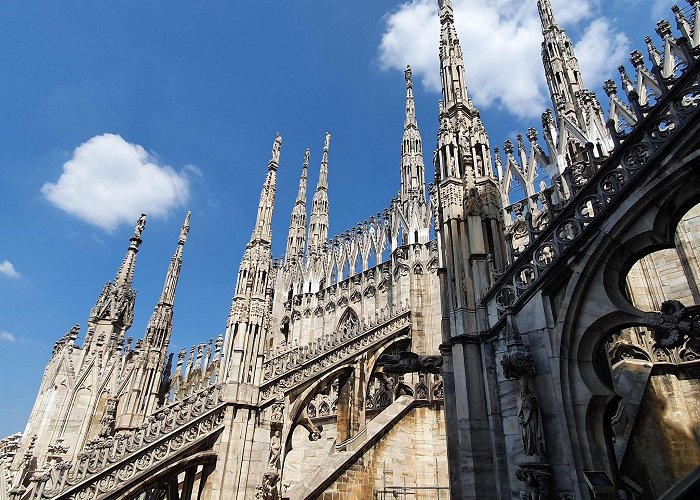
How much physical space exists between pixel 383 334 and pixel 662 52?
47.0 feet

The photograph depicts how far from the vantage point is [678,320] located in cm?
486

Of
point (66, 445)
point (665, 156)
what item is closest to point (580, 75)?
point (665, 156)

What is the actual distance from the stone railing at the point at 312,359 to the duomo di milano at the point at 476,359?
7 cm

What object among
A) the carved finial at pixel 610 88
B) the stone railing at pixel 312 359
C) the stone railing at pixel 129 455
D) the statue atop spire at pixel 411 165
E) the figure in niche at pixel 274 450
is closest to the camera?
the stone railing at pixel 129 455

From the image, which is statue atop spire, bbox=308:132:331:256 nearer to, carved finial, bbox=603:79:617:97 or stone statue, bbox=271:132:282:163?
stone statue, bbox=271:132:282:163

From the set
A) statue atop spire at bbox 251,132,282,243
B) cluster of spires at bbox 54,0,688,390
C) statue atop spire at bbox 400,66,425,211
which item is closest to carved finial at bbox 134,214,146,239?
cluster of spires at bbox 54,0,688,390

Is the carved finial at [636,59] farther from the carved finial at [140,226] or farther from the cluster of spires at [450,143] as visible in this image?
the carved finial at [140,226]

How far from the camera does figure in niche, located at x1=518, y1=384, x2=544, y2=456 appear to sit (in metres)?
5.33

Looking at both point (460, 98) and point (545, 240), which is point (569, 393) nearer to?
point (545, 240)

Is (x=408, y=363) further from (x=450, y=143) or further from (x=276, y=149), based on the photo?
(x=276, y=149)

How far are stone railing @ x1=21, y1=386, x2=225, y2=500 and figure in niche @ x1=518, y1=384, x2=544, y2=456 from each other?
27.6 feet

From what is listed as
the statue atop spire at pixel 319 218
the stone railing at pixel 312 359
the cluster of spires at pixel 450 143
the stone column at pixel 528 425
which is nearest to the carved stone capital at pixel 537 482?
the stone column at pixel 528 425

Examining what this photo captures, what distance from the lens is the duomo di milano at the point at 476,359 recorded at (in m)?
5.52

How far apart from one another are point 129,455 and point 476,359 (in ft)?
27.4
